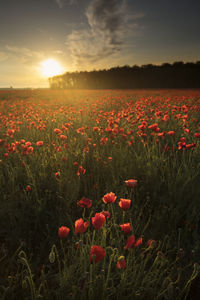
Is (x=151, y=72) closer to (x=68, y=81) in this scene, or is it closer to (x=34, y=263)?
(x=68, y=81)

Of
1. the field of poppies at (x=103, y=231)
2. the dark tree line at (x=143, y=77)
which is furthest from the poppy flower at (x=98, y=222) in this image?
the dark tree line at (x=143, y=77)

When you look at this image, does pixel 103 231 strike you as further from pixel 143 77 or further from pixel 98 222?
pixel 143 77

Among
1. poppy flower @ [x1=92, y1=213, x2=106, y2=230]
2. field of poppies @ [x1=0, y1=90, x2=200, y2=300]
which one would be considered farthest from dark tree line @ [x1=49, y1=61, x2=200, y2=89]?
poppy flower @ [x1=92, y1=213, x2=106, y2=230]

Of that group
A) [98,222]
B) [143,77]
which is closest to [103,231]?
[98,222]

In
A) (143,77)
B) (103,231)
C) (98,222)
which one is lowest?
(103,231)

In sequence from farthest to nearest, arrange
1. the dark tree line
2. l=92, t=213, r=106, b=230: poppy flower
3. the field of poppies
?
the dark tree line → the field of poppies → l=92, t=213, r=106, b=230: poppy flower

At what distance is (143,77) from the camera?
34.8 metres

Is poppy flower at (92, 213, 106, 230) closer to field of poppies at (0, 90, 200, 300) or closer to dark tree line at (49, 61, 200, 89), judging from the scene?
field of poppies at (0, 90, 200, 300)

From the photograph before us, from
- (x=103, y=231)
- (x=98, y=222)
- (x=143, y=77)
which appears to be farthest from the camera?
(x=143, y=77)

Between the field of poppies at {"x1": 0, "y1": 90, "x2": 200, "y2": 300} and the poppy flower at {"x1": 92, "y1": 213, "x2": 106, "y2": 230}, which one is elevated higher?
the poppy flower at {"x1": 92, "y1": 213, "x2": 106, "y2": 230}

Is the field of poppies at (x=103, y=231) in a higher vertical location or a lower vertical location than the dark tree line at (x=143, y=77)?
lower

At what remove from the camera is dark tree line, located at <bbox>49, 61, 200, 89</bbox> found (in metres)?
29.5

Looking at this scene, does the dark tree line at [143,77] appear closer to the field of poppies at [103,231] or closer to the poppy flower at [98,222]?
the field of poppies at [103,231]

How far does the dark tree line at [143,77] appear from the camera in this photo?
2950cm
